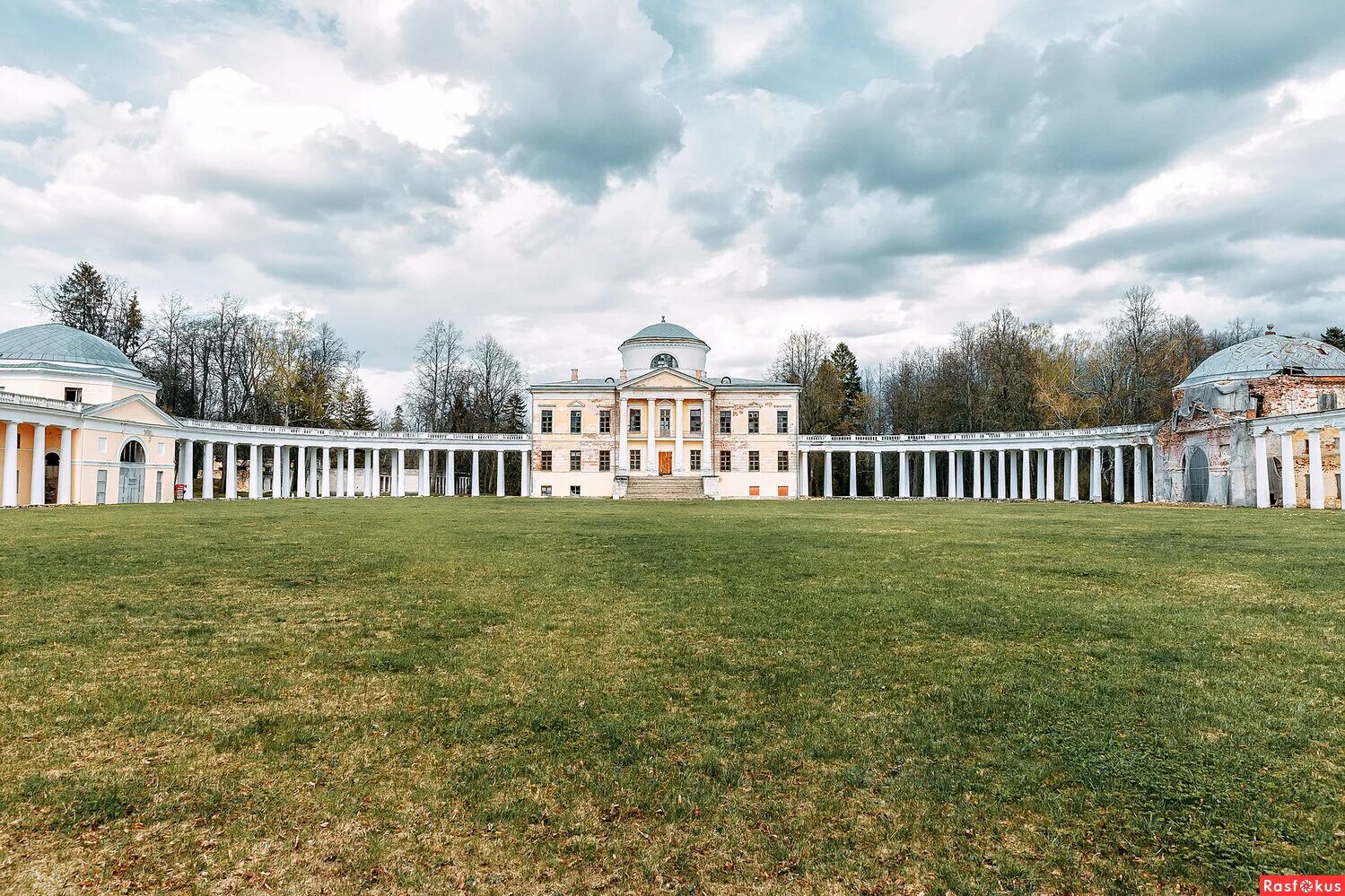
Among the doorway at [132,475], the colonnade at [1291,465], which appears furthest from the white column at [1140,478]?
the doorway at [132,475]

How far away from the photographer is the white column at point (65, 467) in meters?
35.2

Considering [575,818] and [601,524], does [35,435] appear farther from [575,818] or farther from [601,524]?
[575,818]

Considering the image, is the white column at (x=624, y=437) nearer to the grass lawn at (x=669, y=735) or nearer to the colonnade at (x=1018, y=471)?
the colonnade at (x=1018, y=471)

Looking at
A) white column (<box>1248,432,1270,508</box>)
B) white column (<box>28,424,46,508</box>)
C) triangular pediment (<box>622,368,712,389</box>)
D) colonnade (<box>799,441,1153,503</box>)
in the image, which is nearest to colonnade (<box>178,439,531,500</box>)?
white column (<box>28,424,46,508</box>)

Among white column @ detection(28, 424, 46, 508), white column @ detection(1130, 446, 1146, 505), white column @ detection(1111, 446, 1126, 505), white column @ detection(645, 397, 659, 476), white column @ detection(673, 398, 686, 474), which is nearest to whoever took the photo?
white column @ detection(28, 424, 46, 508)

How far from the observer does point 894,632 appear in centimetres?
756

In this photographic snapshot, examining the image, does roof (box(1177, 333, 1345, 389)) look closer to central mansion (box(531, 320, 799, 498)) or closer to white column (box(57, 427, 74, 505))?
central mansion (box(531, 320, 799, 498))

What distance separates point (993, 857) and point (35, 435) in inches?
1753

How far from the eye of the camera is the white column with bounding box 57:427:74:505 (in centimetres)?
3525

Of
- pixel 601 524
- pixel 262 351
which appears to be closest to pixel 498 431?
pixel 262 351

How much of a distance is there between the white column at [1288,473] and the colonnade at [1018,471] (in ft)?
29.5

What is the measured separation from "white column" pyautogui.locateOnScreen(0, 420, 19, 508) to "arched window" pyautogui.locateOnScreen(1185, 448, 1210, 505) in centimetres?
5862

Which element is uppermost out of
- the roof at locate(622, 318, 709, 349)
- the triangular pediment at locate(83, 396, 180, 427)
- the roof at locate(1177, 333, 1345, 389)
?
the roof at locate(622, 318, 709, 349)

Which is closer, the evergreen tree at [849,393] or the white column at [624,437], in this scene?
the white column at [624,437]
